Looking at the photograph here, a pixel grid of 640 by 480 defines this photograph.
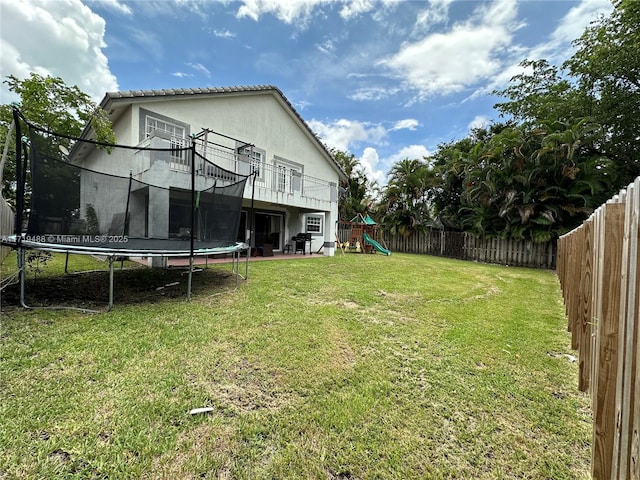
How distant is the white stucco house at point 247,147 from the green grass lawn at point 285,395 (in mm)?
3174

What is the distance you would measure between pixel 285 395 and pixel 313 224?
493 inches

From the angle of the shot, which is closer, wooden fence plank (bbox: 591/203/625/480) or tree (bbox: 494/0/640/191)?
wooden fence plank (bbox: 591/203/625/480)

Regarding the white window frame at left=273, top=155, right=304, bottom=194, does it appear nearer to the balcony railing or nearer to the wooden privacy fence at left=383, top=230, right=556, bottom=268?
the balcony railing

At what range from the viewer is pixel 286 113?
1281cm

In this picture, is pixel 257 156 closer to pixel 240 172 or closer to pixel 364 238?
pixel 240 172

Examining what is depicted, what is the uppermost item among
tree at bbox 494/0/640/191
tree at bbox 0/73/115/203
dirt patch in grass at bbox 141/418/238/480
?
tree at bbox 494/0/640/191

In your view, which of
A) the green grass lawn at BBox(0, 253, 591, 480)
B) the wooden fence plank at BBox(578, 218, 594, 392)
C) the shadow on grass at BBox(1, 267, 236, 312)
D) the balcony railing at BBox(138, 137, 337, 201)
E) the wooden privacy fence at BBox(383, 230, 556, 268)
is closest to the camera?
the green grass lawn at BBox(0, 253, 591, 480)

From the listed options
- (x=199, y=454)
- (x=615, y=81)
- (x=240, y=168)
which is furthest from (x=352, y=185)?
(x=199, y=454)

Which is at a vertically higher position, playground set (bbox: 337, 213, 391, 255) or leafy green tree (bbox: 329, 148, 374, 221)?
leafy green tree (bbox: 329, 148, 374, 221)

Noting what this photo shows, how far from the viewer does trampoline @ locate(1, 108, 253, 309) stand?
360 centimetres

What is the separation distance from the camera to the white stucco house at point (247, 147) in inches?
309

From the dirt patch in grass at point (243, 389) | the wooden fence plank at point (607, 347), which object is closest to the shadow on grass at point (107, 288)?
the dirt patch in grass at point (243, 389)

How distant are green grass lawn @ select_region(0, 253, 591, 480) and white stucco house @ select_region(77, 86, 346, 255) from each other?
3174 mm

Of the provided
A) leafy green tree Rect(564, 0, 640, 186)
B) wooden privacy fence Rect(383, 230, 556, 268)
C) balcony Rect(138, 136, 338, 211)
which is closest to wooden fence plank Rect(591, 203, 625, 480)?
balcony Rect(138, 136, 338, 211)
